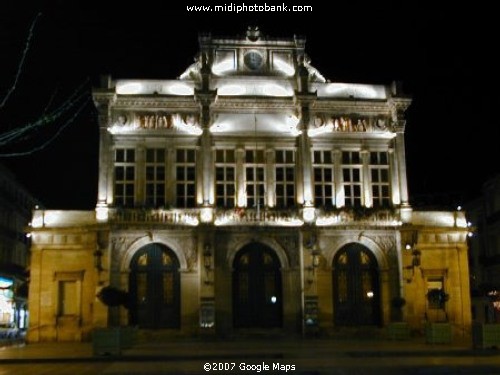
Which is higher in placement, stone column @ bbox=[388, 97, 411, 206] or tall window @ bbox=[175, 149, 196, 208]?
stone column @ bbox=[388, 97, 411, 206]

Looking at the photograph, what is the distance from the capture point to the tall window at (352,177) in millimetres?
33781

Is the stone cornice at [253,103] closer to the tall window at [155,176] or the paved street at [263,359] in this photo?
the tall window at [155,176]

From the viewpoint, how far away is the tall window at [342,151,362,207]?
111 feet

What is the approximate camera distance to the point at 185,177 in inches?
1305

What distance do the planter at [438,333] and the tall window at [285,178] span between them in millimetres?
9412

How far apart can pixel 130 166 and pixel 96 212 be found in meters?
2.83

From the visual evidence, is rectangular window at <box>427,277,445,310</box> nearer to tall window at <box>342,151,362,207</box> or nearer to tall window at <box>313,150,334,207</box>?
tall window at <box>342,151,362,207</box>

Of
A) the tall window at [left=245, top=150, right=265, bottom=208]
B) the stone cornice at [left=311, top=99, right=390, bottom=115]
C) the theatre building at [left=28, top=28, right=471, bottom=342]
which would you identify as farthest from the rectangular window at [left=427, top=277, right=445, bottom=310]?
the tall window at [left=245, top=150, right=265, bottom=208]

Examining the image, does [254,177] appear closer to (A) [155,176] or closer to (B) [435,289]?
(A) [155,176]

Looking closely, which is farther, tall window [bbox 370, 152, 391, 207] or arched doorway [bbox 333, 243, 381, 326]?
tall window [bbox 370, 152, 391, 207]

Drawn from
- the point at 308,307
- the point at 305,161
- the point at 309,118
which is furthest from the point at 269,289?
the point at 309,118

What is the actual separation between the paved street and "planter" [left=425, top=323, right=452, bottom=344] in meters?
0.44

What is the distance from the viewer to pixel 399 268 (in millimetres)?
32500

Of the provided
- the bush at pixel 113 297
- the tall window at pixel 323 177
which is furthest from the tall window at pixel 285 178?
the bush at pixel 113 297
